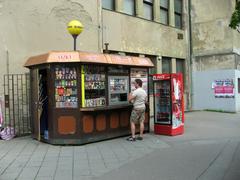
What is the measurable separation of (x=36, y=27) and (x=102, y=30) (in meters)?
3.09

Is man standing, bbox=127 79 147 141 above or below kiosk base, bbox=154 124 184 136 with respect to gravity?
above

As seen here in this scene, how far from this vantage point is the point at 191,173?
657cm

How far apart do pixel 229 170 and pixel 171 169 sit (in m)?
1.12

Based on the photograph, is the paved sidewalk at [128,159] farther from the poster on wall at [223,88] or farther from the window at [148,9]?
the poster on wall at [223,88]

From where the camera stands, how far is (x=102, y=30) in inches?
543

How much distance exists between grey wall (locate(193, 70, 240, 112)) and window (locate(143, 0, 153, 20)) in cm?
538

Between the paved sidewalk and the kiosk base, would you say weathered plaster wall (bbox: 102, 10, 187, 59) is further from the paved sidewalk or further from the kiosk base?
the paved sidewalk

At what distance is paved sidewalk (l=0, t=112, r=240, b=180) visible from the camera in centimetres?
650

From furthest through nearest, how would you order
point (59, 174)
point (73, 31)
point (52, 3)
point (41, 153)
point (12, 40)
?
point (52, 3) → point (12, 40) → point (73, 31) → point (41, 153) → point (59, 174)

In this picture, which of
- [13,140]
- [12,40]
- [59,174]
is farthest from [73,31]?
[59,174]

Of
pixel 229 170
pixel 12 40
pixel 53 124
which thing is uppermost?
pixel 12 40

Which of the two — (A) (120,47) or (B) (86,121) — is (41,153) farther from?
(A) (120,47)

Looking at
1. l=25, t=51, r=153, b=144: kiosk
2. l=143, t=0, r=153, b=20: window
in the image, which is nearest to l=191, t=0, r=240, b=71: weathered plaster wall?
l=143, t=0, r=153, b=20: window

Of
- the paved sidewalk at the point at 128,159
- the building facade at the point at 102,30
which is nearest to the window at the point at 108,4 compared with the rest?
the building facade at the point at 102,30
